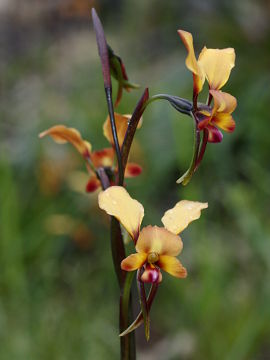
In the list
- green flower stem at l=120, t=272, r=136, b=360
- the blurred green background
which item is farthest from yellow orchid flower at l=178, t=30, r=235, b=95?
the blurred green background

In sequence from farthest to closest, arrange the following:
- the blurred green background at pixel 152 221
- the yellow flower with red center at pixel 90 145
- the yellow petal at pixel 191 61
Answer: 1. the blurred green background at pixel 152 221
2. the yellow flower with red center at pixel 90 145
3. the yellow petal at pixel 191 61

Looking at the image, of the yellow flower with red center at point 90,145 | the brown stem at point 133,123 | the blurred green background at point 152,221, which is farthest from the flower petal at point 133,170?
the blurred green background at point 152,221

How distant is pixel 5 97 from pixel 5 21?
237 centimetres

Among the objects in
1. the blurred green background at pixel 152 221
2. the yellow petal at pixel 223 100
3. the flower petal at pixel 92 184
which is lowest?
the blurred green background at pixel 152 221

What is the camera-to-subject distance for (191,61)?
57 cm

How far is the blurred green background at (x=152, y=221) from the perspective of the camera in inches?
68.4

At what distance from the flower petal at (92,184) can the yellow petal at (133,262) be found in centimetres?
18

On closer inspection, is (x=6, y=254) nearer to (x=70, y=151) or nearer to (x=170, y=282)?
(x=170, y=282)

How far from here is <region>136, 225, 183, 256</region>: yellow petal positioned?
0.58 m

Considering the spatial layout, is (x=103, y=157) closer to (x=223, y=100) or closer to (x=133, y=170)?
(x=133, y=170)

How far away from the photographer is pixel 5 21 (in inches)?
244

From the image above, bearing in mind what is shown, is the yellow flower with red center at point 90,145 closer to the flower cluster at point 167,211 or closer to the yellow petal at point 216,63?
the flower cluster at point 167,211

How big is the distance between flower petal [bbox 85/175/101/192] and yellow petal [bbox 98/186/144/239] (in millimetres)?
164

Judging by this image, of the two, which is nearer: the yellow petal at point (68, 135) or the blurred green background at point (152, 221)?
the yellow petal at point (68, 135)
